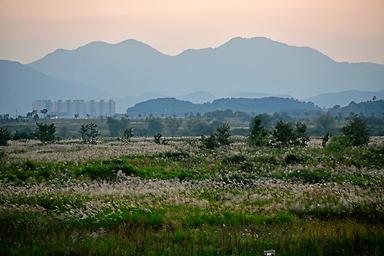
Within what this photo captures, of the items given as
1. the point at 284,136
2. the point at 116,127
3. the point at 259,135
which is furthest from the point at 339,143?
the point at 116,127

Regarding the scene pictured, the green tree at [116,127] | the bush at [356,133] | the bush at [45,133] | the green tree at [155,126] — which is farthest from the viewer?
the green tree at [155,126]

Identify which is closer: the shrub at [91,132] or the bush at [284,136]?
the bush at [284,136]

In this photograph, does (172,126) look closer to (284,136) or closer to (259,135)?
(284,136)

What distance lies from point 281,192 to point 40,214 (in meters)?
9.55

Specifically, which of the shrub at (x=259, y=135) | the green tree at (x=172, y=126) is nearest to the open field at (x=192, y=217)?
the shrub at (x=259, y=135)

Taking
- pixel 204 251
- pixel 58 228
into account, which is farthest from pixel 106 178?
pixel 204 251

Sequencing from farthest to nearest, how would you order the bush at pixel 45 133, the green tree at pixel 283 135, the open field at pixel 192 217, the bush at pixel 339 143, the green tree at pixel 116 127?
1. the green tree at pixel 116 127
2. the bush at pixel 45 133
3. the green tree at pixel 283 135
4. the bush at pixel 339 143
5. the open field at pixel 192 217

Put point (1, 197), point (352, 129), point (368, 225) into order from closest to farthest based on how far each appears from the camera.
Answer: point (368, 225), point (1, 197), point (352, 129)

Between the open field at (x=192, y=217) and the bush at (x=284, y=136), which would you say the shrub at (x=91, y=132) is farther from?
the open field at (x=192, y=217)

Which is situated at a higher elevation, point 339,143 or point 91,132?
point 339,143

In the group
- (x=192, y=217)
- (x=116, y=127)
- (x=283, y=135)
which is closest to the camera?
(x=192, y=217)

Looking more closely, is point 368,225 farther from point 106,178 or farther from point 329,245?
point 106,178

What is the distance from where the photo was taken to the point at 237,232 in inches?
520

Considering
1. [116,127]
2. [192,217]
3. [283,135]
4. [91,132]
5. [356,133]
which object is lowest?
[116,127]
